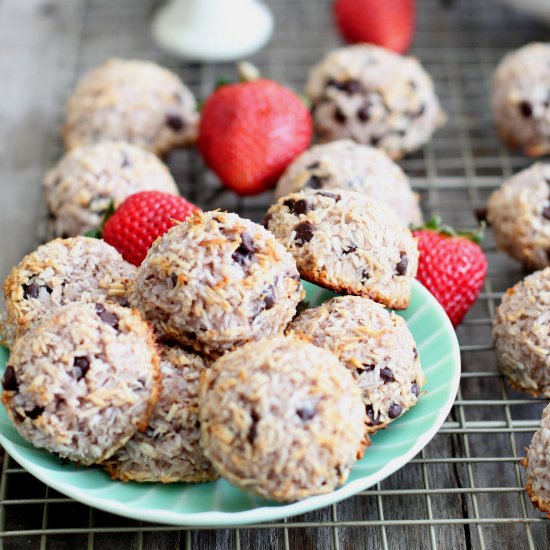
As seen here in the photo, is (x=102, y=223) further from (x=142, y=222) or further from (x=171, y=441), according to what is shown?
(x=171, y=441)

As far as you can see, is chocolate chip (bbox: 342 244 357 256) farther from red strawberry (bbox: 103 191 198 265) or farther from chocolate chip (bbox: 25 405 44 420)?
chocolate chip (bbox: 25 405 44 420)

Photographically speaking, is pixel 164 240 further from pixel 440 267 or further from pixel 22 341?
pixel 440 267

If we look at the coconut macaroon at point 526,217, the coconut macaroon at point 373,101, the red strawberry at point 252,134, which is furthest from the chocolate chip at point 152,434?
the coconut macaroon at point 373,101

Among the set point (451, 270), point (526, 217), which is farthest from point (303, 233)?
point (526, 217)

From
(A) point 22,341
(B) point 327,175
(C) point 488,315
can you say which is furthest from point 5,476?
(C) point 488,315

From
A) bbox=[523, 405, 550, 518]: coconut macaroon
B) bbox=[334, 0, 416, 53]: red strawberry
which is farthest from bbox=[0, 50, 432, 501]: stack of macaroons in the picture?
bbox=[334, 0, 416, 53]: red strawberry

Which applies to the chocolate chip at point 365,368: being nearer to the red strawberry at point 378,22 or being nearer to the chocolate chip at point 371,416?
the chocolate chip at point 371,416

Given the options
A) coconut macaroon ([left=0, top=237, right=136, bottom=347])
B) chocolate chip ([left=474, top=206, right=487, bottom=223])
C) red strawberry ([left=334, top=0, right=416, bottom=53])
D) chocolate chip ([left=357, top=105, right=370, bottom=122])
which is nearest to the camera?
coconut macaroon ([left=0, top=237, right=136, bottom=347])
